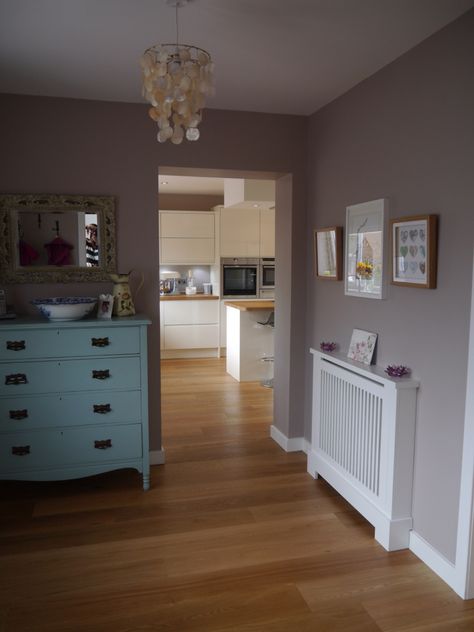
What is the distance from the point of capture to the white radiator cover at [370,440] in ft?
7.99

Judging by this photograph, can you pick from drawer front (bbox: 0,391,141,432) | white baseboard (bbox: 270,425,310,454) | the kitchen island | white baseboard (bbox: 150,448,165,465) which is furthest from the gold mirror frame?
the kitchen island

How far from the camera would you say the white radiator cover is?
244 centimetres

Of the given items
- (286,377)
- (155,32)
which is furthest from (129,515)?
(155,32)

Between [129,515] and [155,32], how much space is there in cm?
247

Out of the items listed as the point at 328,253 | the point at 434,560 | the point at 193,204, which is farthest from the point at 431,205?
the point at 193,204

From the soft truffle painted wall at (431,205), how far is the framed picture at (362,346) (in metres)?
0.05

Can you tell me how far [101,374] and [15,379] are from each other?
474mm

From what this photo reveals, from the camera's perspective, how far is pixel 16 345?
2.88 m

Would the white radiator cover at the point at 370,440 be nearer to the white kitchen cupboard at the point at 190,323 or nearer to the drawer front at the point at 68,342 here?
the drawer front at the point at 68,342

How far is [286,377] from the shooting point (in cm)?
382

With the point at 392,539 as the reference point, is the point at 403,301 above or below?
above

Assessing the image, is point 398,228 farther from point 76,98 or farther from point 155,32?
point 76,98

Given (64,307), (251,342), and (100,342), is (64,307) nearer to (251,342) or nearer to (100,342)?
(100,342)

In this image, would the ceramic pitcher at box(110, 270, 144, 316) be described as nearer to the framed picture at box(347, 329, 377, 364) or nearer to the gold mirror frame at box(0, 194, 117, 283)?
the gold mirror frame at box(0, 194, 117, 283)
